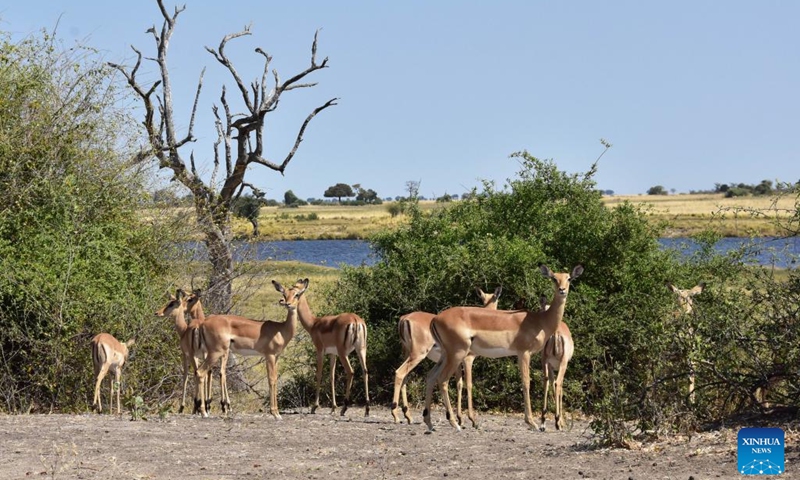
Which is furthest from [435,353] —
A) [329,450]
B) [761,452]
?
[761,452]

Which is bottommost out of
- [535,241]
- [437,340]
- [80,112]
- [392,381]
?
[392,381]

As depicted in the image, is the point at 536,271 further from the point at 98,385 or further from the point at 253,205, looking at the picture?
the point at 253,205

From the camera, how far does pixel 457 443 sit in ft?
36.5

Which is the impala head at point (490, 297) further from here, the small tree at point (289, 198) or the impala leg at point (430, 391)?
the small tree at point (289, 198)

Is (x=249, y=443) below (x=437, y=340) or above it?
below

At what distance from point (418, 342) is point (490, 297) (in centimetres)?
198

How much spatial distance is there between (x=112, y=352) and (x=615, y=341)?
719 cm

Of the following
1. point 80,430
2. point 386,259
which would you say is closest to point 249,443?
point 80,430

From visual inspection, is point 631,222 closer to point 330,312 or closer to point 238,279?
point 330,312

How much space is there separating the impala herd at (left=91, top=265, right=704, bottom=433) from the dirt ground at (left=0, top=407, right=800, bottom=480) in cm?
59

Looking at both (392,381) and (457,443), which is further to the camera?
(392,381)

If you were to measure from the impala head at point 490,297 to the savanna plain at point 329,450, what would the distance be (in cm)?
179

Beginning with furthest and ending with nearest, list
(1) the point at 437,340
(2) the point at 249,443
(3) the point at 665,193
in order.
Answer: (3) the point at 665,193
(1) the point at 437,340
(2) the point at 249,443

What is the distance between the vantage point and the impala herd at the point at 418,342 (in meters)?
12.4
